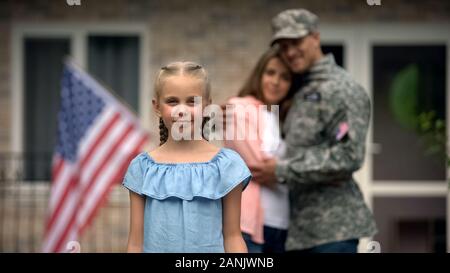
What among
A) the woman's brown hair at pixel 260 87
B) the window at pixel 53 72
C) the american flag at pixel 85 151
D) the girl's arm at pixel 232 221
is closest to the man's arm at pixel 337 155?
the woman's brown hair at pixel 260 87

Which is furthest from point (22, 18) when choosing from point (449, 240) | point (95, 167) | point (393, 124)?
point (449, 240)

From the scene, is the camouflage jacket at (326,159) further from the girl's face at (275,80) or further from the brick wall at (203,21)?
the brick wall at (203,21)

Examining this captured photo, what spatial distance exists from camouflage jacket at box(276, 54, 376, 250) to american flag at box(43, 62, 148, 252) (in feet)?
10.3

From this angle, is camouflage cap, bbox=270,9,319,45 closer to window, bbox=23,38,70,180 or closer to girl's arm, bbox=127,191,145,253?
girl's arm, bbox=127,191,145,253

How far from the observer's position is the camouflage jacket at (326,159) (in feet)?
13.8

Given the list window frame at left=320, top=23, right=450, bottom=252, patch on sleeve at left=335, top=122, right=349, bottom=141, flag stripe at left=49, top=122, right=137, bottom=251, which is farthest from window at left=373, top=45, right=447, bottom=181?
patch on sleeve at left=335, top=122, right=349, bottom=141

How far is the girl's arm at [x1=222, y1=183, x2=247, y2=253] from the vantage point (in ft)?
9.87

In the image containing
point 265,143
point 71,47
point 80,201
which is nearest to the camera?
point 265,143

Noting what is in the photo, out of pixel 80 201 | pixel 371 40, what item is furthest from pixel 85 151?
pixel 371 40

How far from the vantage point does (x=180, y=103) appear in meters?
3.00

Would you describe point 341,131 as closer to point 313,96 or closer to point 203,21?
point 313,96

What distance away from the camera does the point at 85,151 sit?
287 inches

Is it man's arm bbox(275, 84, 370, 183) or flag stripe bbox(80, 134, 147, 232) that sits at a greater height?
man's arm bbox(275, 84, 370, 183)

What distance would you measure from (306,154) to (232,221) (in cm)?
127
